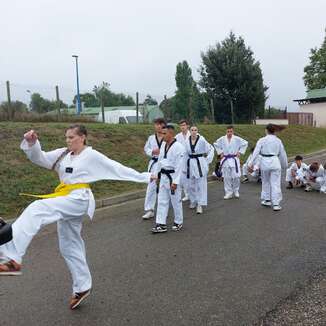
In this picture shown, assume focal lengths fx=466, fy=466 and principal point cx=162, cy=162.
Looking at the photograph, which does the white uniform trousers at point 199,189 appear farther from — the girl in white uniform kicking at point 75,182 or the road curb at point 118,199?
the girl in white uniform kicking at point 75,182

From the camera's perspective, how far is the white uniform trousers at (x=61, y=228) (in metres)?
4.19

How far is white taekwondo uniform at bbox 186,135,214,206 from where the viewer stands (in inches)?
408

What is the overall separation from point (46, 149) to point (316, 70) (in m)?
55.9

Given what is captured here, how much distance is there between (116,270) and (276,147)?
221 inches

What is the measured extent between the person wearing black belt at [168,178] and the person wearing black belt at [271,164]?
110 inches

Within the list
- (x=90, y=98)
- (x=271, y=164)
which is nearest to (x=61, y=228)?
(x=271, y=164)

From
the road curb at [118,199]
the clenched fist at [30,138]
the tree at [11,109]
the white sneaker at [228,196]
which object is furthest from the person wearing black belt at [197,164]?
the tree at [11,109]

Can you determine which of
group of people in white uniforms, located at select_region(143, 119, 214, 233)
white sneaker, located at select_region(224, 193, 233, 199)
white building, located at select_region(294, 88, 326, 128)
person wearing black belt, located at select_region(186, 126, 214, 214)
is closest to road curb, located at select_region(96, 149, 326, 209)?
group of people in white uniforms, located at select_region(143, 119, 214, 233)

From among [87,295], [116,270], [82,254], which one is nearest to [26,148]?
[82,254]

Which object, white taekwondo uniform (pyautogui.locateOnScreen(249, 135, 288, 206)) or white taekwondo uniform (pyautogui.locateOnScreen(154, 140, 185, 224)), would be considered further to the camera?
white taekwondo uniform (pyautogui.locateOnScreen(249, 135, 288, 206))

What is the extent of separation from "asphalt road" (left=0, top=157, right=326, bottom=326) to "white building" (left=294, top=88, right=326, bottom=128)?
1741 inches

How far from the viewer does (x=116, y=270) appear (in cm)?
618

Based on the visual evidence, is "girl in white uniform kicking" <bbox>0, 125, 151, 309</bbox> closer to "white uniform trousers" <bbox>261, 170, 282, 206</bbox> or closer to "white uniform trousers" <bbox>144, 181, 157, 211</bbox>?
"white uniform trousers" <bbox>144, 181, 157, 211</bbox>

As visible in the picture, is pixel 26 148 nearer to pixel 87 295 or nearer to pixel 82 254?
pixel 82 254
